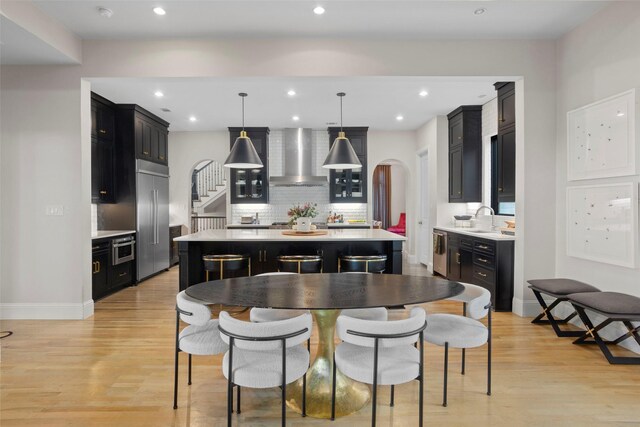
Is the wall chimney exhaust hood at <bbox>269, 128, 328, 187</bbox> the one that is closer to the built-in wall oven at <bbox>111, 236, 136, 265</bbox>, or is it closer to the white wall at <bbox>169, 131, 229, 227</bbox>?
the white wall at <bbox>169, 131, 229, 227</bbox>

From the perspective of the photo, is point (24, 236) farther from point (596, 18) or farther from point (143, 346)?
point (596, 18)

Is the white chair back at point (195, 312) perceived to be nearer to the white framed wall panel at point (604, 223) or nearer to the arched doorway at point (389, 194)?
the white framed wall panel at point (604, 223)

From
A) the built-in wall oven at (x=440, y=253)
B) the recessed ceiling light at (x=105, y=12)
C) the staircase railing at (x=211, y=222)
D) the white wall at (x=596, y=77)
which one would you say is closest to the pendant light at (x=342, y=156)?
the built-in wall oven at (x=440, y=253)

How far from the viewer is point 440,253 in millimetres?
6586

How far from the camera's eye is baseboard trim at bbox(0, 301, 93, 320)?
4.36 m

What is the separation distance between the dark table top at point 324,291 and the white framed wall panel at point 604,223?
1939 mm

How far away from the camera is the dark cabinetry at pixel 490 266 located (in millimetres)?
4578

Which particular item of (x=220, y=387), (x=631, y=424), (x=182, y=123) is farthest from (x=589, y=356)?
(x=182, y=123)

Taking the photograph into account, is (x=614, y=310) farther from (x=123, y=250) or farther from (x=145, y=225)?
(x=145, y=225)

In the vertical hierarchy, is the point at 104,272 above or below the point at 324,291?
below

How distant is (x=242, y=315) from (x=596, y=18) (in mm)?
4851

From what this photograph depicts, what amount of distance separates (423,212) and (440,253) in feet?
6.30

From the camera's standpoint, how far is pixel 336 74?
4.25 metres

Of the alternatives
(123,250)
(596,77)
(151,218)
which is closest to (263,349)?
(596,77)
